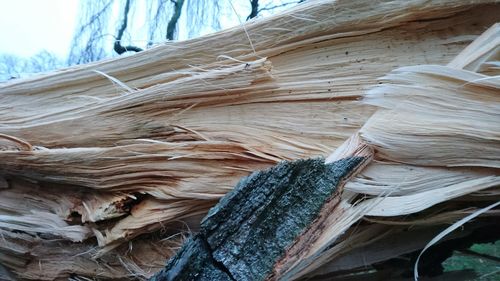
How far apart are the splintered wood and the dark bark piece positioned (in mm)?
29

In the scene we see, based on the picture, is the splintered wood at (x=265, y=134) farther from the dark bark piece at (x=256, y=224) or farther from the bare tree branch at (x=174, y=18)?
the bare tree branch at (x=174, y=18)

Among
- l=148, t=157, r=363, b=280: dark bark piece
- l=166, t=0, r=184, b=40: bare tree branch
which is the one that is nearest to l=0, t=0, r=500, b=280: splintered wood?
l=148, t=157, r=363, b=280: dark bark piece

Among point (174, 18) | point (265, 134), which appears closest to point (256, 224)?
point (265, 134)

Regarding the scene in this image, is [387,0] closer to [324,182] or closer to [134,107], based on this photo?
[324,182]

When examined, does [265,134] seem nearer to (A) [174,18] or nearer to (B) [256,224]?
(B) [256,224]

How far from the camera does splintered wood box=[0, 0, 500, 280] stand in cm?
103

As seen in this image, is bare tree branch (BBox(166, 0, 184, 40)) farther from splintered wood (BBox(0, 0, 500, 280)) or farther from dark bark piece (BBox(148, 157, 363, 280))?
dark bark piece (BBox(148, 157, 363, 280))

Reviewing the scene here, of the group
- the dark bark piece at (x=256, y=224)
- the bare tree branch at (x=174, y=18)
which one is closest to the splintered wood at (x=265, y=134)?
the dark bark piece at (x=256, y=224)

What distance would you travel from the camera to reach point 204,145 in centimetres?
122

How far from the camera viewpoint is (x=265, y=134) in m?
1.23

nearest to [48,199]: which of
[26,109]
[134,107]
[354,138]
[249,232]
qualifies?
[26,109]

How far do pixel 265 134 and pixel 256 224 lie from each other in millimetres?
346

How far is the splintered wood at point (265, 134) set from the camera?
103 cm

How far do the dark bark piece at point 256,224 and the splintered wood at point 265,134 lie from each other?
0.03 m
